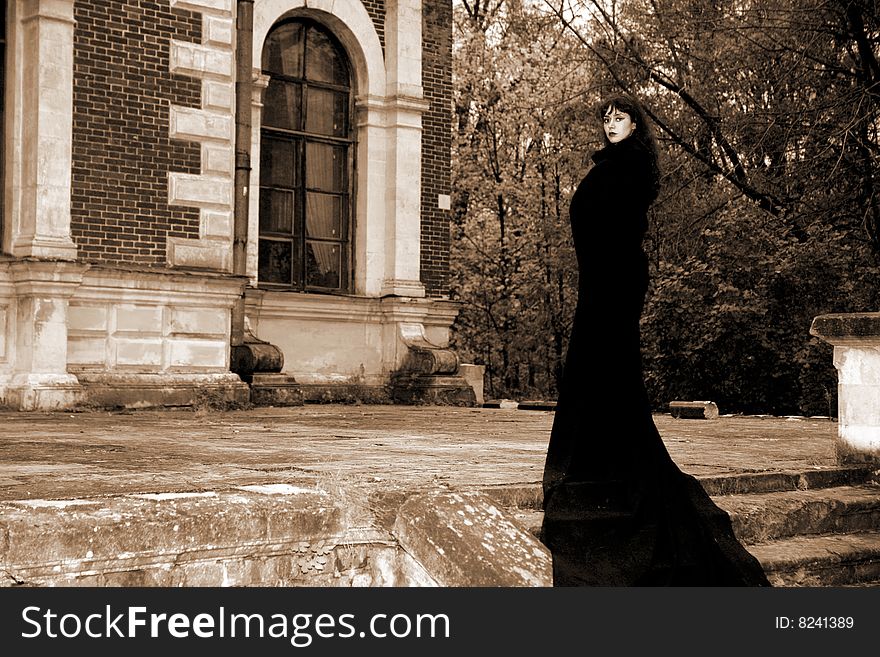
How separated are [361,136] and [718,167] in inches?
284

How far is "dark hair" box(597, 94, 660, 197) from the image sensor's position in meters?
5.96

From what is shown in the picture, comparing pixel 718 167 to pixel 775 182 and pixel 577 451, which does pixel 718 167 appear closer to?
pixel 775 182

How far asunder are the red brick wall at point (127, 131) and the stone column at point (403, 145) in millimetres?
3318

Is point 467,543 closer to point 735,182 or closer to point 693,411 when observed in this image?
point 693,411

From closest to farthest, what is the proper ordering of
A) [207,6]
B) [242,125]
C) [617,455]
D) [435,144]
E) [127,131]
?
1. [617,455]
2. [127,131]
3. [207,6]
4. [242,125]
5. [435,144]

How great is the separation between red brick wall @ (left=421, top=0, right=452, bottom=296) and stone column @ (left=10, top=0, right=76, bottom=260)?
5.41 meters

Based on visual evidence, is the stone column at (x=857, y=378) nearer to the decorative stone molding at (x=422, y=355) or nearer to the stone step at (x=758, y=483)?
the stone step at (x=758, y=483)

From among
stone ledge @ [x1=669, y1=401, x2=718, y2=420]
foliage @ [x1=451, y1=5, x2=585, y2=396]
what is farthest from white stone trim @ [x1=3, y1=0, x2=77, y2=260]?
foliage @ [x1=451, y1=5, x2=585, y2=396]

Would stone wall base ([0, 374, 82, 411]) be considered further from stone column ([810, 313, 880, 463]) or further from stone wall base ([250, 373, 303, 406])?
stone column ([810, 313, 880, 463])

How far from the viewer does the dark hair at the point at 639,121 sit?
19.6 ft

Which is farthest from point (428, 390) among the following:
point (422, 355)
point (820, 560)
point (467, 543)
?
point (467, 543)

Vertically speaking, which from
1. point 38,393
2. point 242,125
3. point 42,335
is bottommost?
point 38,393

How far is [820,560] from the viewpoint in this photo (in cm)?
605

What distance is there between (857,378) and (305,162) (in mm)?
9235
